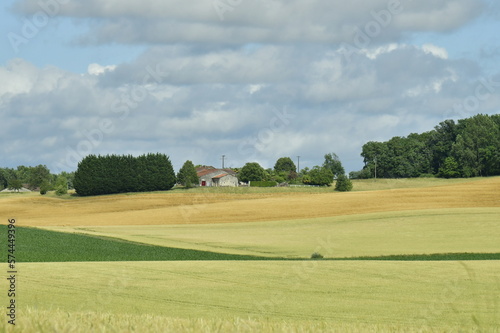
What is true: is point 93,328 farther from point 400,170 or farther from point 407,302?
point 400,170

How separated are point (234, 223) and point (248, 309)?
157ft

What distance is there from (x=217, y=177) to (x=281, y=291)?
15135 cm

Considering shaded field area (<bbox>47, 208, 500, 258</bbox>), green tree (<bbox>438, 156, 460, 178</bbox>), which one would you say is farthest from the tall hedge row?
shaded field area (<bbox>47, 208, 500, 258</bbox>)

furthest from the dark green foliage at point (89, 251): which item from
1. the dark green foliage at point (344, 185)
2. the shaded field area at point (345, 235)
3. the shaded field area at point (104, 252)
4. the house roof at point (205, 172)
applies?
the house roof at point (205, 172)

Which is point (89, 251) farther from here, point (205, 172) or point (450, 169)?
point (205, 172)

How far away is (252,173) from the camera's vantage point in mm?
151250

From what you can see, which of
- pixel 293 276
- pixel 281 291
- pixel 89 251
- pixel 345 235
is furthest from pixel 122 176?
pixel 281 291

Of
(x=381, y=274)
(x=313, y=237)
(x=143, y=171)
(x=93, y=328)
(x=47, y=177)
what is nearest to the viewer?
(x=93, y=328)

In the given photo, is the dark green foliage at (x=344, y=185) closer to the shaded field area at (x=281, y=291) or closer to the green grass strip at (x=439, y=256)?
the green grass strip at (x=439, y=256)

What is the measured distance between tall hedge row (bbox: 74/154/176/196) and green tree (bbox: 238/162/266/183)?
30.3m

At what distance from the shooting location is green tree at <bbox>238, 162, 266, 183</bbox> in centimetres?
15075

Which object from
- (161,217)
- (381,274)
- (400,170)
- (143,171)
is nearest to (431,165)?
(400,170)

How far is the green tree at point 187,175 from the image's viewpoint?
403ft

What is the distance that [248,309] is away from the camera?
15.9 metres
